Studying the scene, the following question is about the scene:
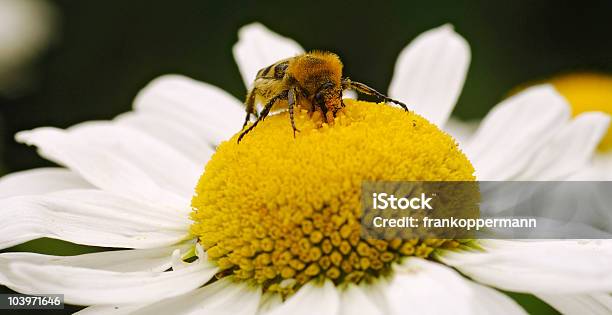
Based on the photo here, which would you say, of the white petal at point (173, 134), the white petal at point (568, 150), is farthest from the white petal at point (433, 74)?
the white petal at point (173, 134)

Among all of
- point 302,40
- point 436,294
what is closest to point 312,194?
point 436,294

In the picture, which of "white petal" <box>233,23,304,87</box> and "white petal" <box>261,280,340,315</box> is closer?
"white petal" <box>261,280,340,315</box>

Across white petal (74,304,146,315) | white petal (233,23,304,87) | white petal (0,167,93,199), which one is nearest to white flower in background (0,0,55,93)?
white petal (233,23,304,87)

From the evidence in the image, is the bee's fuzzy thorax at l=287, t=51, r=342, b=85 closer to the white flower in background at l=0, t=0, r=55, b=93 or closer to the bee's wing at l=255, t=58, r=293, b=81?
the bee's wing at l=255, t=58, r=293, b=81

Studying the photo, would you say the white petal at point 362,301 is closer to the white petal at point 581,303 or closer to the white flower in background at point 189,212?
the white flower in background at point 189,212

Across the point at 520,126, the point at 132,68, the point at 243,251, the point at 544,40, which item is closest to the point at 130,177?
the point at 243,251

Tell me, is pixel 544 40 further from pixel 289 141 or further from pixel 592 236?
pixel 289 141
